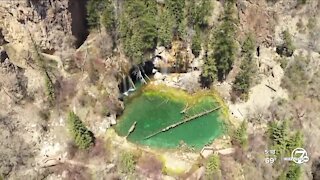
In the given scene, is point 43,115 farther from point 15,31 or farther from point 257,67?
point 257,67

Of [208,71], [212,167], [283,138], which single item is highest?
[208,71]

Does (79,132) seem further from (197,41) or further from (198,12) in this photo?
(198,12)

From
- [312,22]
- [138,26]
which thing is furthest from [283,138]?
[138,26]

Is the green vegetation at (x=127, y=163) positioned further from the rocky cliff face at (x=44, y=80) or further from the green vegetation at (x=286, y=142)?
the green vegetation at (x=286, y=142)

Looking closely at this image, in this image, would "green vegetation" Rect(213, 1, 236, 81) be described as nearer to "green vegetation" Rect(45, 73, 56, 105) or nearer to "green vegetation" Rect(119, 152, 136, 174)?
"green vegetation" Rect(119, 152, 136, 174)

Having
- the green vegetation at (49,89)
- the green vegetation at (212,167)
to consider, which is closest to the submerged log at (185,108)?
the green vegetation at (212,167)

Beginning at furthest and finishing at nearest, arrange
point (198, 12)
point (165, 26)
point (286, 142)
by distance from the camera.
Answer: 1. point (165, 26)
2. point (198, 12)
3. point (286, 142)

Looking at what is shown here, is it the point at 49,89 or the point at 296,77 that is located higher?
the point at 296,77
